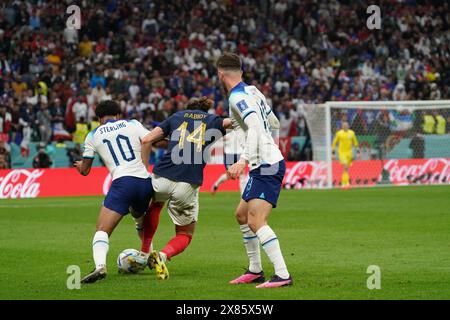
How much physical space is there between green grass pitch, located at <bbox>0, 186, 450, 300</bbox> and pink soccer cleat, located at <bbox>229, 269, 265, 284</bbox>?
23cm

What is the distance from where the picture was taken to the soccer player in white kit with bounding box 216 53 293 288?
9.27 m

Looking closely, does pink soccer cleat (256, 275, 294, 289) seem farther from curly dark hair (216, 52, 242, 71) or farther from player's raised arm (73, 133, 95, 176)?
player's raised arm (73, 133, 95, 176)

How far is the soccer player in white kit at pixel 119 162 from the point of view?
10.3 meters

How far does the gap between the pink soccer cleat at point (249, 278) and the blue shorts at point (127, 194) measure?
1.48 meters

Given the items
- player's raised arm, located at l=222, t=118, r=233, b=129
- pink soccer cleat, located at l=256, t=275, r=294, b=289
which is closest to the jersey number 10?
player's raised arm, located at l=222, t=118, r=233, b=129

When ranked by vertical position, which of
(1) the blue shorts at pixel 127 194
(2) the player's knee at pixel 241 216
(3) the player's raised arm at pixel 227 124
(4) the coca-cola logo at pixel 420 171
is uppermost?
(3) the player's raised arm at pixel 227 124

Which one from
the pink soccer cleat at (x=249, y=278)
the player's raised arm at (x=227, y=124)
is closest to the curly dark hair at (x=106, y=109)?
the player's raised arm at (x=227, y=124)

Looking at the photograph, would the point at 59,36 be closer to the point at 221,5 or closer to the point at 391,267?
the point at 221,5

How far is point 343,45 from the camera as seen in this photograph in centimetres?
3834

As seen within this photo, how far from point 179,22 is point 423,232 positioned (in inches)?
862

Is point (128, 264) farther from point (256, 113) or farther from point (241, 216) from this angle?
point (256, 113)

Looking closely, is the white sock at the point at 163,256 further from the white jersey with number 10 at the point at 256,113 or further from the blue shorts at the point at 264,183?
the white jersey with number 10 at the point at 256,113

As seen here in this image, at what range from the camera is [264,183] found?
9438 mm
